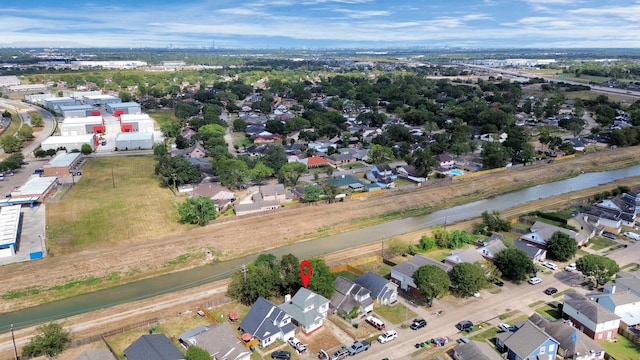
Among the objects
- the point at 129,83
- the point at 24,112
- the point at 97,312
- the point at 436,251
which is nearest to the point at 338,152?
the point at 436,251

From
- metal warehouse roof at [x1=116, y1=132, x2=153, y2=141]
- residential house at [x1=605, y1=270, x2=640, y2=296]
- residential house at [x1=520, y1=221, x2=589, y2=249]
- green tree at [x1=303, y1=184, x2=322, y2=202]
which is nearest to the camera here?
residential house at [x1=605, y1=270, x2=640, y2=296]

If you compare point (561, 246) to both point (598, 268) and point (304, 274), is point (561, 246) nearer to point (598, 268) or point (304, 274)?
point (598, 268)

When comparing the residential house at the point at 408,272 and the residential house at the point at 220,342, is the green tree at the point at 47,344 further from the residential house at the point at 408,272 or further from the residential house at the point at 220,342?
the residential house at the point at 408,272

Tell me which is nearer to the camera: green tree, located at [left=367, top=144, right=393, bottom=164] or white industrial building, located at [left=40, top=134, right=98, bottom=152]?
green tree, located at [left=367, top=144, right=393, bottom=164]

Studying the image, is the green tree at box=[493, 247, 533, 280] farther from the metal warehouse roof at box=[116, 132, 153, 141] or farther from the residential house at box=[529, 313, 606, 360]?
the metal warehouse roof at box=[116, 132, 153, 141]

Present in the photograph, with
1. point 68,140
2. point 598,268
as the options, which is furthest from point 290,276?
point 68,140

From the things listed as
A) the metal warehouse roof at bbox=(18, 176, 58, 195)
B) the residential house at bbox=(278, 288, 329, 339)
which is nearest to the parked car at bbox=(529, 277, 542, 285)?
the residential house at bbox=(278, 288, 329, 339)
